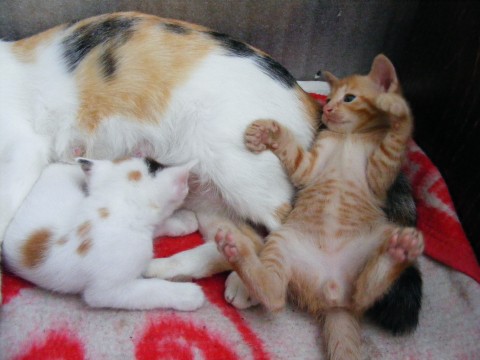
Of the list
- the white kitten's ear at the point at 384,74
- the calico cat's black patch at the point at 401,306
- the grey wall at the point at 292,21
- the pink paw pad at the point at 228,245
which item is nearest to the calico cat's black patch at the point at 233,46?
the white kitten's ear at the point at 384,74

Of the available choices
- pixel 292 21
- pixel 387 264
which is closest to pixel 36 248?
pixel 387 264

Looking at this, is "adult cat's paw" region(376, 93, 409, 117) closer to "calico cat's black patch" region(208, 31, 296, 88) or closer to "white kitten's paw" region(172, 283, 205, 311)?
"calico cat's black patch" region(208, 31, 296, 88)

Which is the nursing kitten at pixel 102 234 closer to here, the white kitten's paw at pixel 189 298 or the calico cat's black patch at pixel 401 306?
the white kitten's paw at pixel 189 298

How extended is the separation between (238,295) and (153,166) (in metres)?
0.46

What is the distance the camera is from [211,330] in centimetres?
116

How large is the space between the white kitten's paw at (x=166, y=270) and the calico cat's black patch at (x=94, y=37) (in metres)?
0.73

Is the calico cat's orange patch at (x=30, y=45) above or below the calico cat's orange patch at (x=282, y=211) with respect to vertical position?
above

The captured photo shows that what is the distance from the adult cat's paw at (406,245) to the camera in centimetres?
106

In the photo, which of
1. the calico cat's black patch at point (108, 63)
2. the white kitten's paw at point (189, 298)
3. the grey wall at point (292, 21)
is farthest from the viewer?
the grey wall at point (292, 21)

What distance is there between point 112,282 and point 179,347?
0.80ft

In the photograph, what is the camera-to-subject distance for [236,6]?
1.94 metres

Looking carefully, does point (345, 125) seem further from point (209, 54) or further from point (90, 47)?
point (90, 47)

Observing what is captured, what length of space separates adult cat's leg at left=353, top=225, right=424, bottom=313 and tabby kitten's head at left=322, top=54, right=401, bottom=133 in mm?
472

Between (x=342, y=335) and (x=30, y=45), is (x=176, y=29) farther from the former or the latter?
(x=342, y=335)
